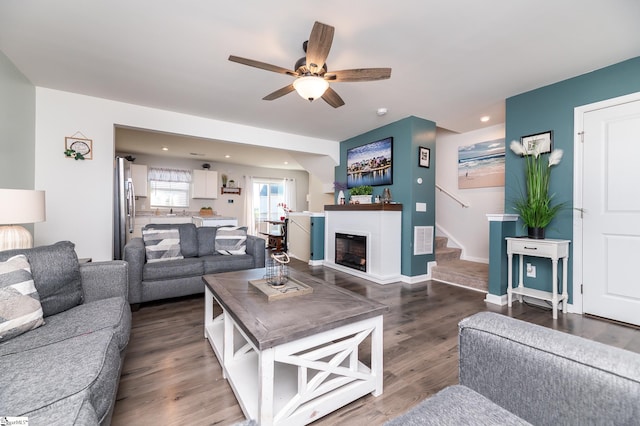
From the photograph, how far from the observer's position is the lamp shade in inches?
70.1

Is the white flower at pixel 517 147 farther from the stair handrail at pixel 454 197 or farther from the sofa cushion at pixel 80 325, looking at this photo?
the sofa cushion at pixel 80 325

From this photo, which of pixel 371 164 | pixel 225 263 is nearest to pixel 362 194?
pixel 371 164

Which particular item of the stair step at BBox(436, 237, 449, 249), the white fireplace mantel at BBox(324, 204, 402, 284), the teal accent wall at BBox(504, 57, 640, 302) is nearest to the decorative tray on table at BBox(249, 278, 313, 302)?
the white fireplace mantel at BBox(324, 204, 402, 284)

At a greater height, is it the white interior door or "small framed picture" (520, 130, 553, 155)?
"small framed picture" (520, 130, 553, 155)

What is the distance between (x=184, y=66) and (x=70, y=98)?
1.84m

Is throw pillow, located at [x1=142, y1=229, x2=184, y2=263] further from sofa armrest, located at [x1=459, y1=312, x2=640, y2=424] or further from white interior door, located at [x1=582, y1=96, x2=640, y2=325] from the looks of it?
white interior door, located at [x1=582, y1=96, x2=640, y2=325]

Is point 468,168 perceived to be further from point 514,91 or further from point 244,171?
point 244,171

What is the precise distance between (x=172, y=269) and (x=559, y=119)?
14.9ft

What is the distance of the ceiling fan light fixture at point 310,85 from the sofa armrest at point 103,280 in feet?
6.18

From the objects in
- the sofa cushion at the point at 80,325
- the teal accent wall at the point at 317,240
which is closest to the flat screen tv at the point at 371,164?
the teal accent wall at the point at 317,240

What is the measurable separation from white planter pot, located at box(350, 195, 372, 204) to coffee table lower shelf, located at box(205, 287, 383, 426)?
3076 millimetres

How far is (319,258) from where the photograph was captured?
5336 mm

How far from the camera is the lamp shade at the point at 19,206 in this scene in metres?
1.78

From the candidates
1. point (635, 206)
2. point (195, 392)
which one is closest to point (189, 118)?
point (195, 392)
